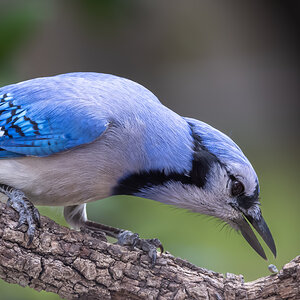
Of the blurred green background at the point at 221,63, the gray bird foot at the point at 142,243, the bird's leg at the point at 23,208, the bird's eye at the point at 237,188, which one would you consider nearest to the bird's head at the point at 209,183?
the bird's eye at the point at 237,188

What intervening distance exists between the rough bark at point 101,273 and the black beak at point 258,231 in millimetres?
181

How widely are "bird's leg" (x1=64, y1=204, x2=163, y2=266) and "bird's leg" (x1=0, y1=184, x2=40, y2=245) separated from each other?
1.12 feet

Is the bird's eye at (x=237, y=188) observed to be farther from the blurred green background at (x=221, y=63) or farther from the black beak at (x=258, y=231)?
the blurred green background at (x=221, y=63)

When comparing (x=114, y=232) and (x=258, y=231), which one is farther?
(x=114, y=232)

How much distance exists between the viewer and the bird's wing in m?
1.95

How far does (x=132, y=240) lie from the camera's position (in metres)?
2.03

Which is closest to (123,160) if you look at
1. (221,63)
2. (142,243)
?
(142,243)

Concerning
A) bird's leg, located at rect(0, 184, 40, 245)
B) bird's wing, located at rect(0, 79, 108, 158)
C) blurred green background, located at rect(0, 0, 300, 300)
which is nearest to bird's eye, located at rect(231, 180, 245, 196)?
bird's wing, located at rect(0, 79, 108, 158)

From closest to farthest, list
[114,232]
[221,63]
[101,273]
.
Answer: [101,273], [114,232], [221,63]

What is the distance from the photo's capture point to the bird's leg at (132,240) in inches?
74.1

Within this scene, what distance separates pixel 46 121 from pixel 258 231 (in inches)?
31.3

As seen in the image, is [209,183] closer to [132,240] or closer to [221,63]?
[132,240]

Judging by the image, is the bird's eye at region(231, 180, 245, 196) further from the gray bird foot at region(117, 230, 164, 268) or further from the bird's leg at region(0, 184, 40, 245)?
the bird's leg at region(0, 184, 40, 245)

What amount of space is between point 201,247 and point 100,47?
3430 mm
